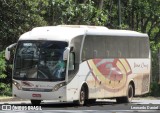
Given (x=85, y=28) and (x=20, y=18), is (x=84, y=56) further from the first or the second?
(x=20, y=18)

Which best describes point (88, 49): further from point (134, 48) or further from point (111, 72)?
point (134, 48)

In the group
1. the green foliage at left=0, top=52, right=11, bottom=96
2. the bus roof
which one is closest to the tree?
the green foliage at left=0, top=52, right=11, bottom=96

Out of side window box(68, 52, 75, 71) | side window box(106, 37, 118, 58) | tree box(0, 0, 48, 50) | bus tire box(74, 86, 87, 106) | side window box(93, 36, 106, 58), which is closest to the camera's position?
side window box(68, 52, 75, 71)

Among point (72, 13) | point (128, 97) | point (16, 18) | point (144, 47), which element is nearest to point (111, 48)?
point (128, 97)

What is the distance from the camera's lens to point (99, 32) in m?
26.6

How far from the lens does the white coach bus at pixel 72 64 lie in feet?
76.9

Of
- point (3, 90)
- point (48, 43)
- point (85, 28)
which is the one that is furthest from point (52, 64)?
point (3, 90)

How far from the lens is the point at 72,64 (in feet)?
79.2

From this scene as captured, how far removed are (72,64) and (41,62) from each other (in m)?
1.31

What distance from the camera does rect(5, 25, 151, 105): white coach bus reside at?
923 inches

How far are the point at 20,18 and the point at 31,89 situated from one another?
612 inches

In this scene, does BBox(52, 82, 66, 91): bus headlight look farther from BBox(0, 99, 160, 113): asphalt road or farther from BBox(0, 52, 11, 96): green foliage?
BBox(0, 52, 11, 96): green foliage

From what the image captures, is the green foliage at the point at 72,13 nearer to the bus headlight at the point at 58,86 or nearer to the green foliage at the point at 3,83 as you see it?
the green foliage at the point at 3,83

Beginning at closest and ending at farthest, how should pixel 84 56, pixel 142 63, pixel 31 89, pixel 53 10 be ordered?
pixel 31 89 → pixel 84 56 → pixel 142 63 → pixel 53 10
